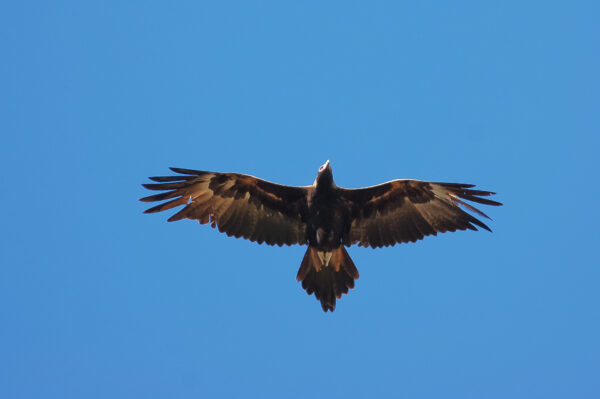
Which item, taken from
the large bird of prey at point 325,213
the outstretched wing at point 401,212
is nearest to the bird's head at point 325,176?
the large bird of prey at point 325,213

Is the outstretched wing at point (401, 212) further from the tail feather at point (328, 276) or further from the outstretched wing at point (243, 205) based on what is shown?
the outstretched wing at point (243, 205)

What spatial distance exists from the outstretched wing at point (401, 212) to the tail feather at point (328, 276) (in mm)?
405

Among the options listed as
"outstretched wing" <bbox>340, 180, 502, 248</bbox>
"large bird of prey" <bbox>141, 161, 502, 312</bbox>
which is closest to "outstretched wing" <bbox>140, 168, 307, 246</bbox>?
"large bird of prey" <bbox>141, 161, 502, 312</bbox>

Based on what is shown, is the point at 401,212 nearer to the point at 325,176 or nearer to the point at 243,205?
the point at 325,176

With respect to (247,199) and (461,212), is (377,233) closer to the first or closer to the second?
(461,212)

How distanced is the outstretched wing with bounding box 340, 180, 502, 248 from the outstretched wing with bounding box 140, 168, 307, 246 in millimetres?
1005

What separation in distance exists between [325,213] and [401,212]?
1480 mm

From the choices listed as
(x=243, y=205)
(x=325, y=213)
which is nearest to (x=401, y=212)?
(x=325, y=213)

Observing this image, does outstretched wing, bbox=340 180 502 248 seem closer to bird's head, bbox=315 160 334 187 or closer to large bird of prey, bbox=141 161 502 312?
large bird of prey, bbox=141 161 502 312

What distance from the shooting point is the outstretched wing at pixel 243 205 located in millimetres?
13656

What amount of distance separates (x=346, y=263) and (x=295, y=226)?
1175 mm

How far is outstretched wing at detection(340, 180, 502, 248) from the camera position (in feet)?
45.6

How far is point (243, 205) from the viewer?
46.0 feet

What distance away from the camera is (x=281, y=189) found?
13.9 metres
